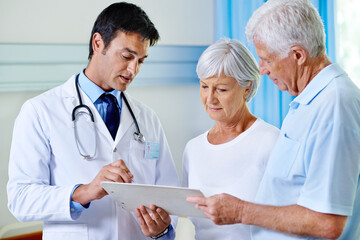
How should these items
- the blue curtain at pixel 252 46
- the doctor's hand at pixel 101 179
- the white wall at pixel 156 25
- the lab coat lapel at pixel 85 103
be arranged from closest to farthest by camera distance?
the doctor's hand at pixel 101 179
the lab coat lapel at pixel 85 103
the white wall at pixel 156 25
the blue curtain at pixel 252 46

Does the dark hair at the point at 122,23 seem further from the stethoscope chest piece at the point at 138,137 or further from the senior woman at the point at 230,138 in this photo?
the stethoscope chest piece at the point at 138,137

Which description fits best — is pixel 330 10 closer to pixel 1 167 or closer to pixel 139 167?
pixel 139 167

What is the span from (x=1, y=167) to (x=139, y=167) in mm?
1004

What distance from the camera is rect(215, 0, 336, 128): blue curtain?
2484mm

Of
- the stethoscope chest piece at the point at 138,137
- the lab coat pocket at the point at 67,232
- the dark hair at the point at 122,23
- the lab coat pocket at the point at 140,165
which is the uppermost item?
the dark hair at the point at 122,23

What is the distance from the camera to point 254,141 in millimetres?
1672

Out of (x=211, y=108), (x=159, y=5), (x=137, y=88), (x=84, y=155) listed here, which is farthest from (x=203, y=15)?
(x=84, y=155)

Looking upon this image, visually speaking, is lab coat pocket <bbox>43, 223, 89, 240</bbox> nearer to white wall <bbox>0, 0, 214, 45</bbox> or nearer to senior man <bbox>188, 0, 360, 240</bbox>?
senior man <bbox>188, 0, 360, 240</bbox>

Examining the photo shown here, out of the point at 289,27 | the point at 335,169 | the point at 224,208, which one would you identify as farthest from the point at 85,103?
the point at 335,169

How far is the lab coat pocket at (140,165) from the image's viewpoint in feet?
5.83

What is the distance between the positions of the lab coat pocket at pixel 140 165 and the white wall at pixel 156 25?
953 mm

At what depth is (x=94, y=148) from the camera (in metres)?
1.69

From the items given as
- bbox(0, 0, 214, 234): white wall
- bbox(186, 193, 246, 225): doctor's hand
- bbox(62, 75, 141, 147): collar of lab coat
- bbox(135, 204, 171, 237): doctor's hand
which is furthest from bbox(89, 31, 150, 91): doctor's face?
bbox(0, 0, 214, 234): white wall

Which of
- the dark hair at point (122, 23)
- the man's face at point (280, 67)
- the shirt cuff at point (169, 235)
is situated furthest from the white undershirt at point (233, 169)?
the dark hair at point (122, 23)
